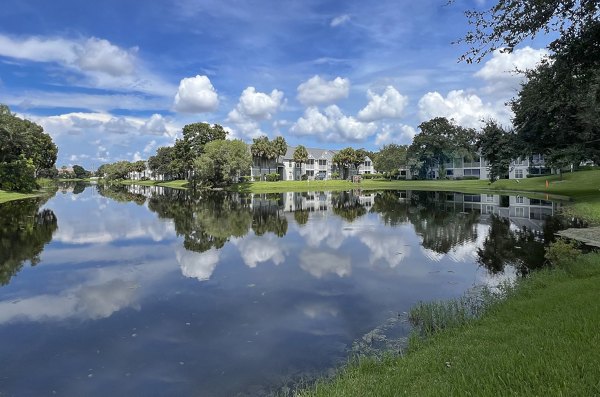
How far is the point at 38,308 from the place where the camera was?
12.2 metres

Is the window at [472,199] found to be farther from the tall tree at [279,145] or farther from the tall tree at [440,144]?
the tall tree at [279,145]

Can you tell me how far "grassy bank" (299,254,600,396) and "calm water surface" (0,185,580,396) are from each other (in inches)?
61.1

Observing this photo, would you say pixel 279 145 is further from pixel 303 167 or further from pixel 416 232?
pixel 416 232

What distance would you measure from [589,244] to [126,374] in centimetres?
1903

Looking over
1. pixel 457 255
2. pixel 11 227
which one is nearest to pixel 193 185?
pixel 11 227

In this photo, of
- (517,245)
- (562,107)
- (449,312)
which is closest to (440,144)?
(562,107)

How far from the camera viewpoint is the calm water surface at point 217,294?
827cm

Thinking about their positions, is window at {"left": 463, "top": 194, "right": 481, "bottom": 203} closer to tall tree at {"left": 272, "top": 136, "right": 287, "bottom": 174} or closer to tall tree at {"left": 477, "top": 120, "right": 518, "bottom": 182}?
tall tree at {"left": 477, "top": 120, "right": 518, "bottom": 182}

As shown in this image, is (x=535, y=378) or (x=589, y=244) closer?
(x=535, y=378)

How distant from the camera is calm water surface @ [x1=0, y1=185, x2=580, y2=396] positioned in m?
8.27

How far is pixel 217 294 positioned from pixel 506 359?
9.45m

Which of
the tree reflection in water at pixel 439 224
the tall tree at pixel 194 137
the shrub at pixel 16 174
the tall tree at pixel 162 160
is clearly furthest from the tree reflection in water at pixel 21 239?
the tall tree at pixel 162 160

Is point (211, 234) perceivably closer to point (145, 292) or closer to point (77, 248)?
point (77, 248)

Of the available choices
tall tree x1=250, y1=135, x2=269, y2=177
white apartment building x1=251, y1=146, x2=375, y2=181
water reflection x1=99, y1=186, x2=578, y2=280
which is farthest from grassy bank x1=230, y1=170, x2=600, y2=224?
white apartment building x1=251, y1=146, x2=375, y2=181
